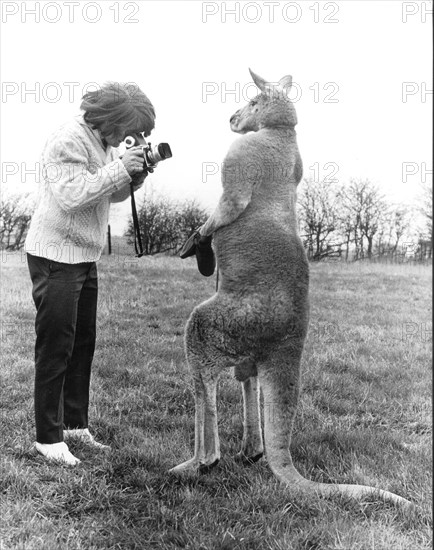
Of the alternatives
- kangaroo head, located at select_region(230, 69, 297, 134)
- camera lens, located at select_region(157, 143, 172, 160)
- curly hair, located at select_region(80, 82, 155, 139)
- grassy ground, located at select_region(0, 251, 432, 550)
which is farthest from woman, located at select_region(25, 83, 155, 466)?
kangaroo head, located at select_region(230, 69, 297, 134)

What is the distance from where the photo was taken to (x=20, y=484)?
341cm

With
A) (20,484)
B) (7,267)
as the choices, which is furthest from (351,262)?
(20,484)

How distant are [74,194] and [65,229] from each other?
308 millimetres

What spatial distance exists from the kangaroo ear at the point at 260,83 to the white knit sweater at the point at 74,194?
911 mm

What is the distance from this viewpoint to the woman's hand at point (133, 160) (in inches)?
141

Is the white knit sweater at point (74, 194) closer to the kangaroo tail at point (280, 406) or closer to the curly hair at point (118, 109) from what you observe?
the curly hair at point (118, 109)

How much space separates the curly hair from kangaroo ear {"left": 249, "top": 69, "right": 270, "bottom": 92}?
2.62 feet

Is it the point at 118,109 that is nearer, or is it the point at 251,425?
the point at 251,425

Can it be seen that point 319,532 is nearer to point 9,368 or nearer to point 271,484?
point 271,484

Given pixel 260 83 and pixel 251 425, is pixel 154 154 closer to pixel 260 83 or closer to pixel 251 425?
pixel 260 83

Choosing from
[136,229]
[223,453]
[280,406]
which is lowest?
[223,453]

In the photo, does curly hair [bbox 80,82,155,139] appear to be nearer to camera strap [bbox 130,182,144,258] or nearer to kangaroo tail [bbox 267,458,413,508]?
camera strap [bbox 130,182,144,258]

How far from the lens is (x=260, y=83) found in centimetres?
335

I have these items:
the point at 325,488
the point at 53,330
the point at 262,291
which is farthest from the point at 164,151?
the point at 325,488
